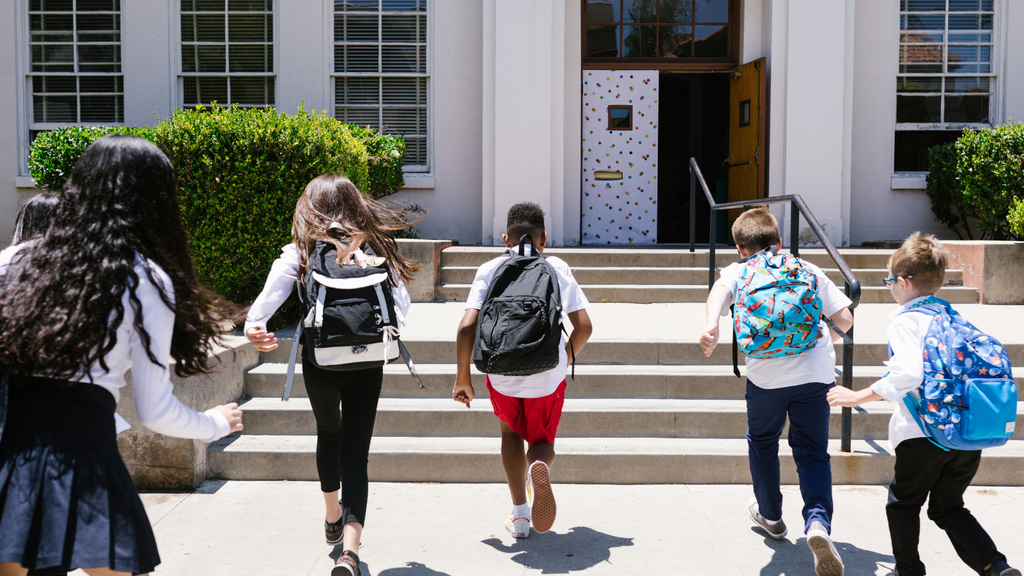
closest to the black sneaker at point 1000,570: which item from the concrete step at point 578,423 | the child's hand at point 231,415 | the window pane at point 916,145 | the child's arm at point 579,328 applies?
the child's arm at point 579,328

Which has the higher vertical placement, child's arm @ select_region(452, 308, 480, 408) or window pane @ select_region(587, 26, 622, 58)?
window pane @ select_region(587, 26, 622, 58)

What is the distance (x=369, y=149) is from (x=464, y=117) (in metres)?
1.49

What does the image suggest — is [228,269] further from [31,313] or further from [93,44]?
[93,44]

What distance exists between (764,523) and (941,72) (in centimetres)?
913

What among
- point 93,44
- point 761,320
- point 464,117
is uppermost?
point 93,44

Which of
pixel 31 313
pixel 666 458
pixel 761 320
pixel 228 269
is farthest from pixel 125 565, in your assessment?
pixel 228 269

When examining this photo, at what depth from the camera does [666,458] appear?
4.70m

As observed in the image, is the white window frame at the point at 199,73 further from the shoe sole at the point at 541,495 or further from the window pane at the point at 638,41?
the shoe sole at the point at 541,495

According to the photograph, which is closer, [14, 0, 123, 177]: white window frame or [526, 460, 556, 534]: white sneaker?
[526, 460, 556, 534]: white sneaker

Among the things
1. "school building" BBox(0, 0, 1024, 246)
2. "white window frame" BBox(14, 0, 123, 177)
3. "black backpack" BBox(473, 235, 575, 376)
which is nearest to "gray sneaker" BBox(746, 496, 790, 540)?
"black backpack" BBox(473, 235, 575, 376)

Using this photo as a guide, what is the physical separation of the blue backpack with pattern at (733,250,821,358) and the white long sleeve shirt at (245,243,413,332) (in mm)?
1465

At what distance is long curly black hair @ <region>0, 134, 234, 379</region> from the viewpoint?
1.95 meters

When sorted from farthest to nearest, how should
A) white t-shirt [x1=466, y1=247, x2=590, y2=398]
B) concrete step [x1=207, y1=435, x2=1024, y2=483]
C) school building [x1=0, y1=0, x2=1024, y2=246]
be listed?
school building [x1=0, y1=0, x2=1024, y2=246]
concrete step [x1=207, y1=435, x2=1024, y2=483]
white t-shirt [x1=466, y1=247, x2=590, y2=398]

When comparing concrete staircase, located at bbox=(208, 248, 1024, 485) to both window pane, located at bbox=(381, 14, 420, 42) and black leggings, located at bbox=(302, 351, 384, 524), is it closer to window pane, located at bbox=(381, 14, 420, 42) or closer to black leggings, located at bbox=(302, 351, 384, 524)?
black leggings, located at bbox=(302, 351, 384, 524)
